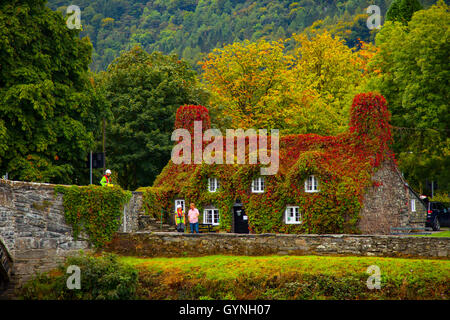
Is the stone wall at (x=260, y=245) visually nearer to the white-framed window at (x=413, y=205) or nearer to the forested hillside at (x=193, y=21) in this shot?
the white-framed window at (x=413, y=205)

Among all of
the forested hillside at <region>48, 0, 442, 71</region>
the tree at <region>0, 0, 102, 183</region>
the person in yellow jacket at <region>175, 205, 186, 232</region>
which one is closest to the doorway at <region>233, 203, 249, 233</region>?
the person in yellow jacket at <region>175, 205, 186, 232</region>

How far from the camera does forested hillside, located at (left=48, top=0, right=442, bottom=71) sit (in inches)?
6476

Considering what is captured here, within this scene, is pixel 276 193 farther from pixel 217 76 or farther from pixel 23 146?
pixel 217 76

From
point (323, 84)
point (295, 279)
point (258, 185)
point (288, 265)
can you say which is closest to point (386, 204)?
point (258, 185)

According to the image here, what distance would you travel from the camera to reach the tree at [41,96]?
38750 mm

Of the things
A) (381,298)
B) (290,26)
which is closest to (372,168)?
(381,298)

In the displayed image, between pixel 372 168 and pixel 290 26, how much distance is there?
141 meters

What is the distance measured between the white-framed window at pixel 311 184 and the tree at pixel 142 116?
16075mm

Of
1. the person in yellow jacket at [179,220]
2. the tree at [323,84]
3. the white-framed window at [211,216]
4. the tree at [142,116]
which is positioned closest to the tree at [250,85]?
the tree at [323,84]

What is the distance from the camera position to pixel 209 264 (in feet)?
111

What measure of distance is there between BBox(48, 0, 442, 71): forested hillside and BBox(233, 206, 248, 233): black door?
4341 inches

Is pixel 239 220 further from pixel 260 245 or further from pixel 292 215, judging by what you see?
pixel 260 245

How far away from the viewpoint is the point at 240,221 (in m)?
44.4

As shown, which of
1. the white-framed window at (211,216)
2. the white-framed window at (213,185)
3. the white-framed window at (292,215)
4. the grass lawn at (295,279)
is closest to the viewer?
the grass lawn at (295,279)
